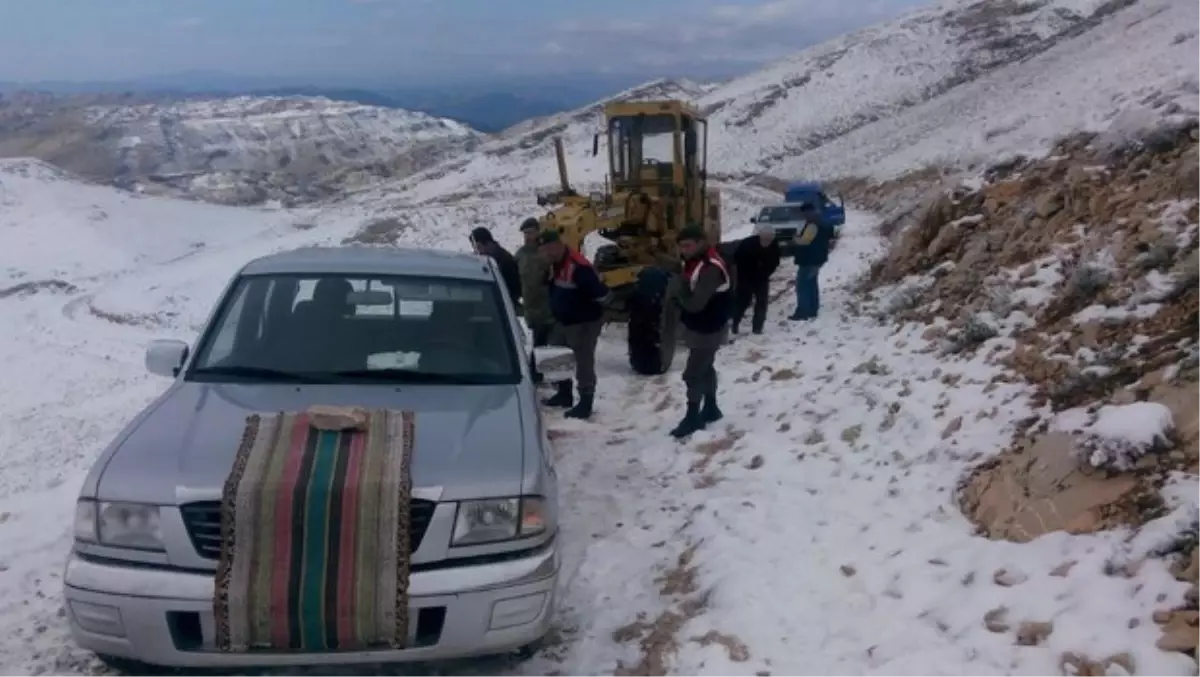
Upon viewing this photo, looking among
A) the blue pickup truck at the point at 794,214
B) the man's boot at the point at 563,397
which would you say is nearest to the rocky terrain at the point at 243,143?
the blue pickup truck at the point at 794,214

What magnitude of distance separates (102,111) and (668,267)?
114 metres

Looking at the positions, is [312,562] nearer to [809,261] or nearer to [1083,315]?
[1083,315]

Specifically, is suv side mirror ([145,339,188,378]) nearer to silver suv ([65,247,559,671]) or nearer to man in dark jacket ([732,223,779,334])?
silver suv ([65,247,559,671])

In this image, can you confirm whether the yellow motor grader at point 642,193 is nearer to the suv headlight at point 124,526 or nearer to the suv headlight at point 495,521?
the suv headlight at point 495,521

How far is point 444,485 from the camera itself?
418 cm

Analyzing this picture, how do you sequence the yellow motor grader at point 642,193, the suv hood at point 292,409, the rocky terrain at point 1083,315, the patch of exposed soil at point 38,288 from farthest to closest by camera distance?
1. the patch of exposed soil at point 38,288
2. the yellow motor grader at point 642,193
3. the rocky terrain at point 1083,315
4. the suv hood at point 292,409

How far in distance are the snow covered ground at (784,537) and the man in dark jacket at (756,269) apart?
0.51 m

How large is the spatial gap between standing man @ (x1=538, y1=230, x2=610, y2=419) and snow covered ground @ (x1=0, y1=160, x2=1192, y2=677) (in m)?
0.34

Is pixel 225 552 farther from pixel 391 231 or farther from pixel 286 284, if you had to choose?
pixel 391 231

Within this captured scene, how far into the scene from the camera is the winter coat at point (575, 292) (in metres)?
8.80

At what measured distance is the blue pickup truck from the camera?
22406mm

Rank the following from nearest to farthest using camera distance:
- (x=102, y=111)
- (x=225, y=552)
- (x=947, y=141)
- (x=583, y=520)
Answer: (x=225, y=552), (x=583, y=520), (x=947, y=141), (x=102, y=111)

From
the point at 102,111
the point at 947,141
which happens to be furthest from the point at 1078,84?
the point at 102,111

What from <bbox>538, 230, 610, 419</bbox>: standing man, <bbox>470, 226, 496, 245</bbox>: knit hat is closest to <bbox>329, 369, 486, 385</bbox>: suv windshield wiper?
<bbox>538, 230, 610, 419</bbox>: standing man
